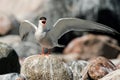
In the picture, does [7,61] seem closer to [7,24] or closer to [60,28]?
[60,28]

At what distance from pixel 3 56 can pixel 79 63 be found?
2.01 m

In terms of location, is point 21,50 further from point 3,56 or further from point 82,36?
point 3,56

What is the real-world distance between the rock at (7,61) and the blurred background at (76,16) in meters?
11.0

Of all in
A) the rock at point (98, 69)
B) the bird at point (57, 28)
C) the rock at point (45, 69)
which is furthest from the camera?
the bird at point (57, 28)

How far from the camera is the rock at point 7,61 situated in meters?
14.3

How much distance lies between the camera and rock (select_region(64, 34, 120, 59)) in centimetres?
2644

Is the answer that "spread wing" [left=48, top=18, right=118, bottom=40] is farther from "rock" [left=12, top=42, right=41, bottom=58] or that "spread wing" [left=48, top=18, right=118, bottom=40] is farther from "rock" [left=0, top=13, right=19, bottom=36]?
"rock" [left=0, top=13, right=19, bottom=36]

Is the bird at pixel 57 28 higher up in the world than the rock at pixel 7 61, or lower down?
higher up

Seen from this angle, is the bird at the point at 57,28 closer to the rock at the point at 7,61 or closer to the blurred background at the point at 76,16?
the rock at the point at 7,61

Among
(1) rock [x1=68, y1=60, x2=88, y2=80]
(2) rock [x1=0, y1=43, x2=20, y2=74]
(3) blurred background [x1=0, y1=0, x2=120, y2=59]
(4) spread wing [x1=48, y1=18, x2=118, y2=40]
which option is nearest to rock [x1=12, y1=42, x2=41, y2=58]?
(3) blurred background [x1=0, y1=0, x2=120, y2=59]

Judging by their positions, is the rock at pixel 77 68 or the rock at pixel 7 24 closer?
the rock at pixel 77 68

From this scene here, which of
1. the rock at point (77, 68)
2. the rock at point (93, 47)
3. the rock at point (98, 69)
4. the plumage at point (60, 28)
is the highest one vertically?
the plumage at point (60, 28)

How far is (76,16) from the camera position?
27.5 metres

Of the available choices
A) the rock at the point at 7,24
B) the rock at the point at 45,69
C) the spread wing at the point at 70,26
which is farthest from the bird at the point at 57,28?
the rock at the point at 7,24
